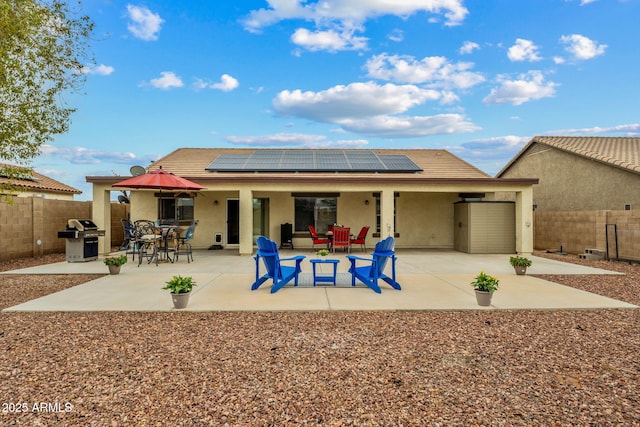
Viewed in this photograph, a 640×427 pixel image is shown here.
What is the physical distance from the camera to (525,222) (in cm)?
1292

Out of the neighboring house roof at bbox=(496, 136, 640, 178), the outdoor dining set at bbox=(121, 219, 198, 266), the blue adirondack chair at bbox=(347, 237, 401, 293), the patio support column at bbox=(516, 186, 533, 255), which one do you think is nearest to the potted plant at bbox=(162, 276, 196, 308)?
the blue adirondack chair at bbox=(347, 237, 401, 293)

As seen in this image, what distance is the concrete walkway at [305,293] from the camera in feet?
18.4

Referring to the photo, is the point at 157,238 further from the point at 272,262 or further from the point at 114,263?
the point at 272,262

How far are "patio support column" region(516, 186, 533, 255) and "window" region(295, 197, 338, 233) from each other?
703 cm

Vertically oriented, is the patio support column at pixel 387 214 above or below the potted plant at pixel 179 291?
above

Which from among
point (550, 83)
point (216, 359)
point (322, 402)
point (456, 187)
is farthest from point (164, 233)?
point (550, 83)

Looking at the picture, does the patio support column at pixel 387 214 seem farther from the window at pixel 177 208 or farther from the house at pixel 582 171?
the house at pixel 582 171

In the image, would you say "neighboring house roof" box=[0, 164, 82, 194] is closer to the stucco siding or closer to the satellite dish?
the satellite dish

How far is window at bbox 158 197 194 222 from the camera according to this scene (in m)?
14.6

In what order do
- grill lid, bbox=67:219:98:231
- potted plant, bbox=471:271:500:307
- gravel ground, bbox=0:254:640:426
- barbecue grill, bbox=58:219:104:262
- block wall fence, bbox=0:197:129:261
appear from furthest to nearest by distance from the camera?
block wall fence, bbox=0:197:129:261, grill lid, bbox=67:219:98:231, barbecue grill, bbox=58:219:104:262, potted plant, bbox=471:271:500:307, gravel ground, bbox=0:254:640:426

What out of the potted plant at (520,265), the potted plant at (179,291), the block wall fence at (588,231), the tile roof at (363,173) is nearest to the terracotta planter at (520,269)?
the potted plant at (520,265)

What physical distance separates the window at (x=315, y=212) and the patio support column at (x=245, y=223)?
2.79 metres

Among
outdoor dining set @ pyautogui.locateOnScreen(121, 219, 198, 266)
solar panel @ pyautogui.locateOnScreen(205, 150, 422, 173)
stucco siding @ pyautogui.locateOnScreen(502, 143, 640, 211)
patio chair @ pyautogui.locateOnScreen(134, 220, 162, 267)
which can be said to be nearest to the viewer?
patio chair @ pyautogui.locateOnScreen(134, 220, 162, 267)

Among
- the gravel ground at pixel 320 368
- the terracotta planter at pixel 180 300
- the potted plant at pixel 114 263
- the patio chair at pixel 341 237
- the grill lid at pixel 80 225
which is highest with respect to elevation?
the grill lid at pixel 80 225
